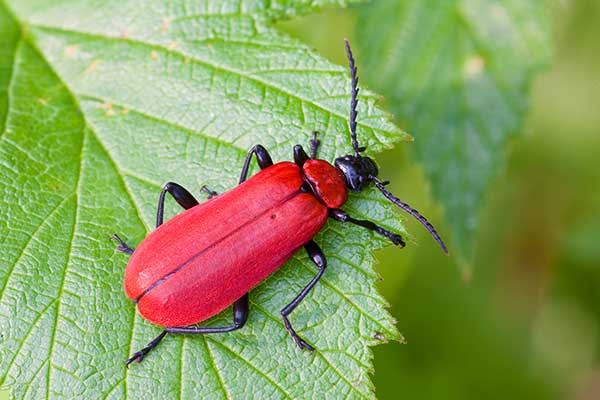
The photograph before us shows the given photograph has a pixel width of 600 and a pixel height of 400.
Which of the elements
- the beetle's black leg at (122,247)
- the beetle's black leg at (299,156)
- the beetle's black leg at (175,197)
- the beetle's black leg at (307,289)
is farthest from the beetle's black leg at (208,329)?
the beetle's black leg at (299,156)

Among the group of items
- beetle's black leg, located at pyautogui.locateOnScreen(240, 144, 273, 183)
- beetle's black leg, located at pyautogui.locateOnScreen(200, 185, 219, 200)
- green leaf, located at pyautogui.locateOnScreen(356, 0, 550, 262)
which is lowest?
beetle's black leg, located at pyautogui.locateOnScreen(200, 185, 219, 200)

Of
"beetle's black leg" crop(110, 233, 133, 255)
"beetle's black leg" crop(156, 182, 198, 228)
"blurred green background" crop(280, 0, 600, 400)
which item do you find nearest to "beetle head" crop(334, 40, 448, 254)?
"beetle's black leg" crop(156, 182, 198, 228)

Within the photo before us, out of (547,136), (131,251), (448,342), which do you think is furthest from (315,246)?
(547,136)

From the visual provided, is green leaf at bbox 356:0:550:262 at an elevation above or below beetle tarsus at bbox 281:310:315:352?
above

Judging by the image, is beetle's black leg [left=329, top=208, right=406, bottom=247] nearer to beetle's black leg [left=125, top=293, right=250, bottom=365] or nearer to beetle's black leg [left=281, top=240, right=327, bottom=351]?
beetle's black leg [left=281, top=240, right=327, bottom=351]

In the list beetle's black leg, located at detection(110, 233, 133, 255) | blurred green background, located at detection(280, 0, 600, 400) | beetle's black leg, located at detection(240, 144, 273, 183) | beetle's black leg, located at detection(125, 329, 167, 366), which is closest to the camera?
beetle's black leg, located at detection(125, 329, 167, 366)
